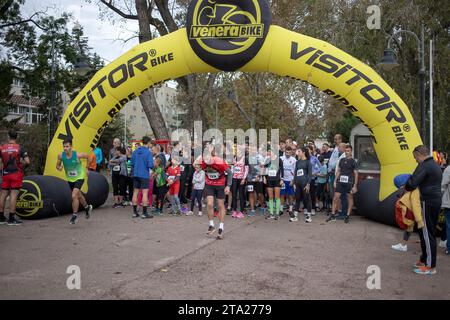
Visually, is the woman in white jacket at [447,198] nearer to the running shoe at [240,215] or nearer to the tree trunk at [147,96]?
the running shoe at [240,215]

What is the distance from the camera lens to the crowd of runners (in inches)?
388

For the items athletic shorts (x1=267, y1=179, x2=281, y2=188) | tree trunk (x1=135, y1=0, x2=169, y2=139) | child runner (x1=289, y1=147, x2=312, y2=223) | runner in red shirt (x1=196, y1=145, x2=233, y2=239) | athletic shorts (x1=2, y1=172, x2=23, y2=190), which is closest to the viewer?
runner in red shirt (x1=196, y1=145, x2=233, y2=239)

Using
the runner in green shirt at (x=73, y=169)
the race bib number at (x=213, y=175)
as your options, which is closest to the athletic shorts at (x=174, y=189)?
the runner in green shirt at (x=73, y=169)

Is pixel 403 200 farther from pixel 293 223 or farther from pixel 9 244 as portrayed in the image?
pixel 9 244

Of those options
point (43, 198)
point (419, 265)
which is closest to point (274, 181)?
point (419, 265)

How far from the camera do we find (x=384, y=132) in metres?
10.2

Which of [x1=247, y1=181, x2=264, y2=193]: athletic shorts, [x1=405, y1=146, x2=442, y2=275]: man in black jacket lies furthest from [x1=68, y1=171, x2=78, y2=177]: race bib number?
[x1=405, y1=146, x2=442, y2=275]: man in black jacket

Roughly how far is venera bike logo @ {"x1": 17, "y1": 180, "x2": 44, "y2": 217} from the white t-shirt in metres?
6.14

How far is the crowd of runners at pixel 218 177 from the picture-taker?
32.3ft

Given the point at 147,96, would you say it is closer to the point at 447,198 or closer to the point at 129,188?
the point at 129,188

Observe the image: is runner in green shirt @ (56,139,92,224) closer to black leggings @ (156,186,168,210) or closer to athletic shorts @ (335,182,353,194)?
black leggings @ (156,186,168,210)

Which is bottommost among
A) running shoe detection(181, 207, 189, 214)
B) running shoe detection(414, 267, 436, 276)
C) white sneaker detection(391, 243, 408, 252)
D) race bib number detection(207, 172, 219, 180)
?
running shoe detection(414, 267, 436, 276)

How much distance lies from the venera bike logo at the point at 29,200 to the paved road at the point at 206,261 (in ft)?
1.37
